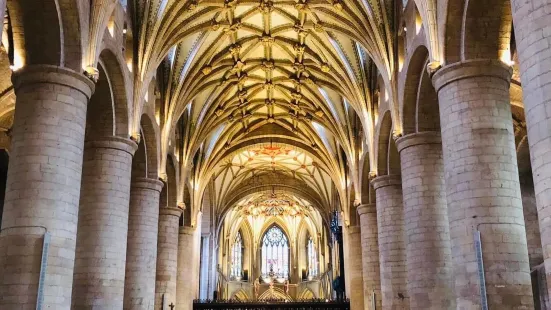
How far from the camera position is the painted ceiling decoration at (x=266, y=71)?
71.8 ft

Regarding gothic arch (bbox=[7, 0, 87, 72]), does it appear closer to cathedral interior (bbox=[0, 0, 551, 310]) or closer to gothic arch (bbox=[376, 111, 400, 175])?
cathedral interior (bbox=[0, 0, 551, 310])

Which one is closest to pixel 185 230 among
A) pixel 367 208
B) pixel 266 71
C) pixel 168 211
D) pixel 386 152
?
pixel 168 211

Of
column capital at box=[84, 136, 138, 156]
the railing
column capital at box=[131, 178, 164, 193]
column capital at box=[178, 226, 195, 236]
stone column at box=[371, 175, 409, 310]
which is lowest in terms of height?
the railing

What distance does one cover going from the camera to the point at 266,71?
97.5 ft

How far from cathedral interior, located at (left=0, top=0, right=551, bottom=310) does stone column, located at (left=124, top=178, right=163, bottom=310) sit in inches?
2.2

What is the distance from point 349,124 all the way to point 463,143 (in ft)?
53.7

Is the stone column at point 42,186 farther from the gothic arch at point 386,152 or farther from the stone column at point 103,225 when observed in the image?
the gothic arch at point 386,152

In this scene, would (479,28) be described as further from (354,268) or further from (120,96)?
(354,268)

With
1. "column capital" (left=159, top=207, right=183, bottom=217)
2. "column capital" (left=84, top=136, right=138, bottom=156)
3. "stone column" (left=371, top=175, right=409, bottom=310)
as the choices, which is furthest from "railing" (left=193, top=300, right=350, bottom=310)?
"column capital" (left=84, top=136, right=138, bottom=156)

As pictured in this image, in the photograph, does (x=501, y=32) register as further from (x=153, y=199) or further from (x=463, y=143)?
(x=153, y=199)

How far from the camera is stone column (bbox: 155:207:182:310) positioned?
27531 mm

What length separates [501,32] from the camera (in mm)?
14281

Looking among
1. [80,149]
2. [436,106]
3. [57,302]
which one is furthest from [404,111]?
[57,302]

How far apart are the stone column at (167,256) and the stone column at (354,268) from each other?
8682 mm
